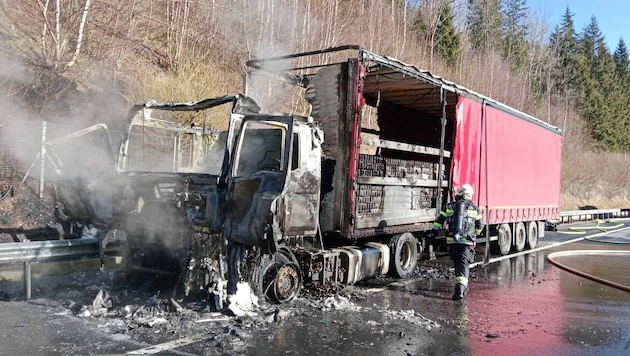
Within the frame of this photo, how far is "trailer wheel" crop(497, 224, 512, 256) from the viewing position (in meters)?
12.1

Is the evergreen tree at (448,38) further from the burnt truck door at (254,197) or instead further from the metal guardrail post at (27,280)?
the metal guardrail post at (27,280)

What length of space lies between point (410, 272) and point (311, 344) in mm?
4291

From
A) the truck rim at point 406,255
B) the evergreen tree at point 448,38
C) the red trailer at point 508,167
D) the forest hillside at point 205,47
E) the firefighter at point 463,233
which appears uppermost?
the evergreen tree at point 448,38

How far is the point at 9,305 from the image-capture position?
584 cm

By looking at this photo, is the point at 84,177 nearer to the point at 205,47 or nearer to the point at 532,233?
the point at 205,47

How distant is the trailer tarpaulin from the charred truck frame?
6 cm

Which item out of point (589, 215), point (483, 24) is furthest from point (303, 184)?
point (483, 24)

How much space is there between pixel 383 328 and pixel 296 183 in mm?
1900

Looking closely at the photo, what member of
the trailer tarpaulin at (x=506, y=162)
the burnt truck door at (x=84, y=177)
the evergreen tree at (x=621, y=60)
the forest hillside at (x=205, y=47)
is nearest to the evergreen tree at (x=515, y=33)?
the forest hillside at (x=205, y=47)

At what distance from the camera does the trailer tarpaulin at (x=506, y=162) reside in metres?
10.2

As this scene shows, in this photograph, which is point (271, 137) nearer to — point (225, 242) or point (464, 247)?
point (225, 242)

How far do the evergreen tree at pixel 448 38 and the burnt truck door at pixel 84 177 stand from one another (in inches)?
1254

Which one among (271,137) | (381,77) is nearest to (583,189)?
(381,77)

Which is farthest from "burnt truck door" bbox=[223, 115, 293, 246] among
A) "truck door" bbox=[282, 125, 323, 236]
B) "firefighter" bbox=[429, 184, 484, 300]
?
"firefighter" bbox=[429, 184, 484, 300]
